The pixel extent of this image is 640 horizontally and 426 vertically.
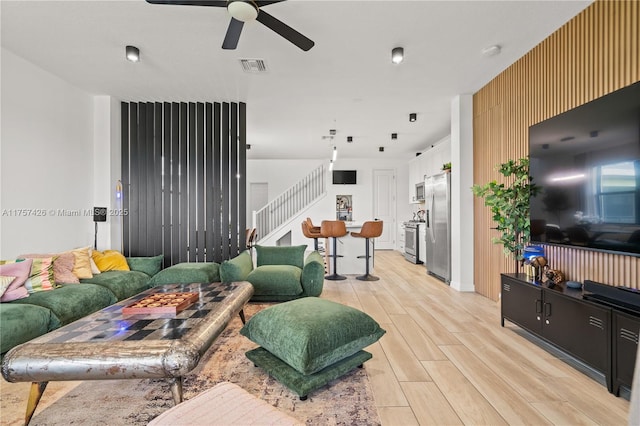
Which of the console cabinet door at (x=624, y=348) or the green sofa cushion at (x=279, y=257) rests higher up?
the green sofa cushion at (x=279, y=257)

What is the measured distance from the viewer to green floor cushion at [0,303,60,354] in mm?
2191

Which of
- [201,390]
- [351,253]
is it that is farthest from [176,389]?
[351,253]

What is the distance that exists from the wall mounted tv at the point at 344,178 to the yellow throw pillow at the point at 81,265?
6.95m

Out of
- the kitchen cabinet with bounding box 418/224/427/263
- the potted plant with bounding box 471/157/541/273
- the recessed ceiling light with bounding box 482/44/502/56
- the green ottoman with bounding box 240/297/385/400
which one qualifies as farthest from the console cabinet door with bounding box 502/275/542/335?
the kitchen cabinet with bounding box 418/224/427/263

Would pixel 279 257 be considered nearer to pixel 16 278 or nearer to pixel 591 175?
pixel 16 278

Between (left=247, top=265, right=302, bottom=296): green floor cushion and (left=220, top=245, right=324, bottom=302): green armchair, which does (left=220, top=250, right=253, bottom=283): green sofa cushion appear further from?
(left=247, top=265, right=302, bottom=296): green floor cushion

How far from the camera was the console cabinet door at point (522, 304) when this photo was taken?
2645 mm

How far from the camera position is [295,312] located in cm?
Result: 212

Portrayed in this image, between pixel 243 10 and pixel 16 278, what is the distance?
2989 mm

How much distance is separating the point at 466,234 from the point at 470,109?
192 centimetres

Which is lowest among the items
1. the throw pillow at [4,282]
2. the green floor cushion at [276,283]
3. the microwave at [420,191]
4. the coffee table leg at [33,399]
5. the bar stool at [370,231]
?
the coffee table leg at [33,399]

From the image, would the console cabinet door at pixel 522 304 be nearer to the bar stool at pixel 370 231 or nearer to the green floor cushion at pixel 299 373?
the green floor cushion at pixel 299 373

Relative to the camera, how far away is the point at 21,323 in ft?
7.54

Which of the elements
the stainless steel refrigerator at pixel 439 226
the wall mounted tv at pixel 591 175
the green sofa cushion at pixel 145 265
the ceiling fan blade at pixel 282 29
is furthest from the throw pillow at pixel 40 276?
the stainless steel refrigerator at pixel 439 226
